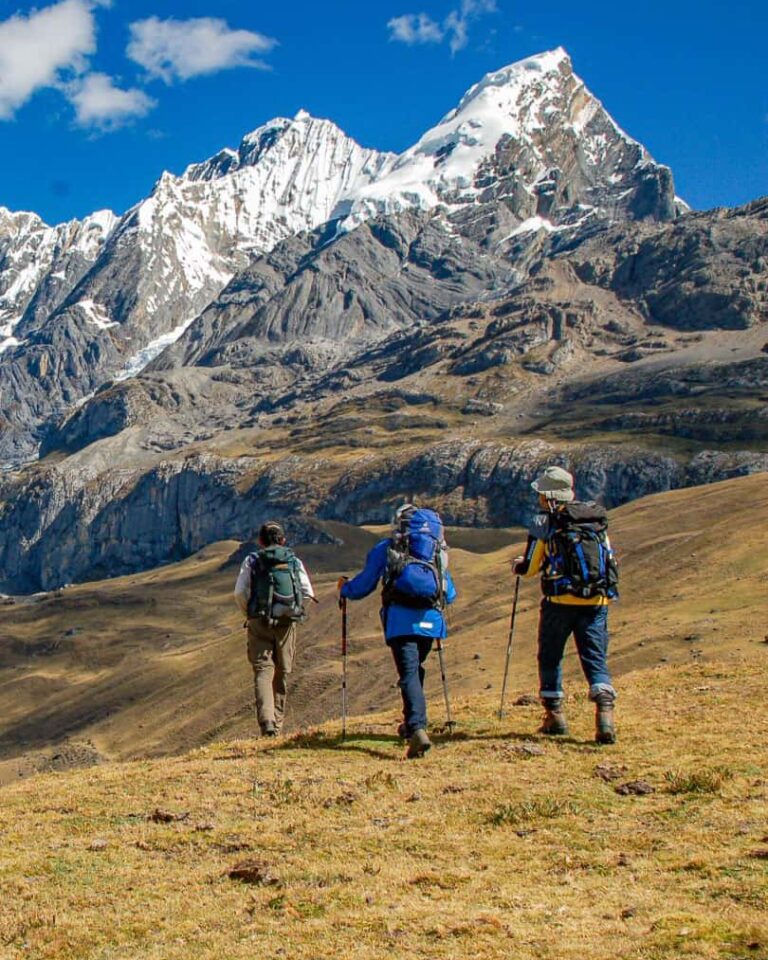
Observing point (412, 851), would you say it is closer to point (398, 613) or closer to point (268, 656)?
point (398, 613)

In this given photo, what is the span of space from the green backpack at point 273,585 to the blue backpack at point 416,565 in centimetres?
307

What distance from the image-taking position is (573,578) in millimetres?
16000

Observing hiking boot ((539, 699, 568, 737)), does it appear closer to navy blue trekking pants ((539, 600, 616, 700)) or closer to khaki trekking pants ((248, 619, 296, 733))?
navy blue trekking pants ((539, 600, 616, 700))

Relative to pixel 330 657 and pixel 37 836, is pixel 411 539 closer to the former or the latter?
pixel 37 836

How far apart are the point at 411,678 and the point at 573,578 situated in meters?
2.75

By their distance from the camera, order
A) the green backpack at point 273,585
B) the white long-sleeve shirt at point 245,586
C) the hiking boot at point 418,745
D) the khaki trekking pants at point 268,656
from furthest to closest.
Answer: the khaki trekking pants at point 268,656 < the white long-sleeve shirt at point 245,586 < the green backpack at point 273,585 < the hiking boot at point 418,745

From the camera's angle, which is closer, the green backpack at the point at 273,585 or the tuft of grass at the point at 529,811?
the tuft of grass at the point at 529,811

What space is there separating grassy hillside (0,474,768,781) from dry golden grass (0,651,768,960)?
16.0 metres

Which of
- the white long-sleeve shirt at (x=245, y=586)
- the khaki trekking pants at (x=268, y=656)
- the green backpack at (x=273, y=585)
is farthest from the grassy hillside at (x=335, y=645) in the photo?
the green backpack at (x=273, y=585)

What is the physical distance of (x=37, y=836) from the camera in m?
13.0

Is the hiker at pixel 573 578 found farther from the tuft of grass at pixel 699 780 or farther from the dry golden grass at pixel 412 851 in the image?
the tuft of grass at pixel 699 780

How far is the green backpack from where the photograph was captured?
63.6 feet

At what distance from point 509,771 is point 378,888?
4.62 m

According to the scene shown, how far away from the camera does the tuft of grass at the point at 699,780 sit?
13.1 metres
